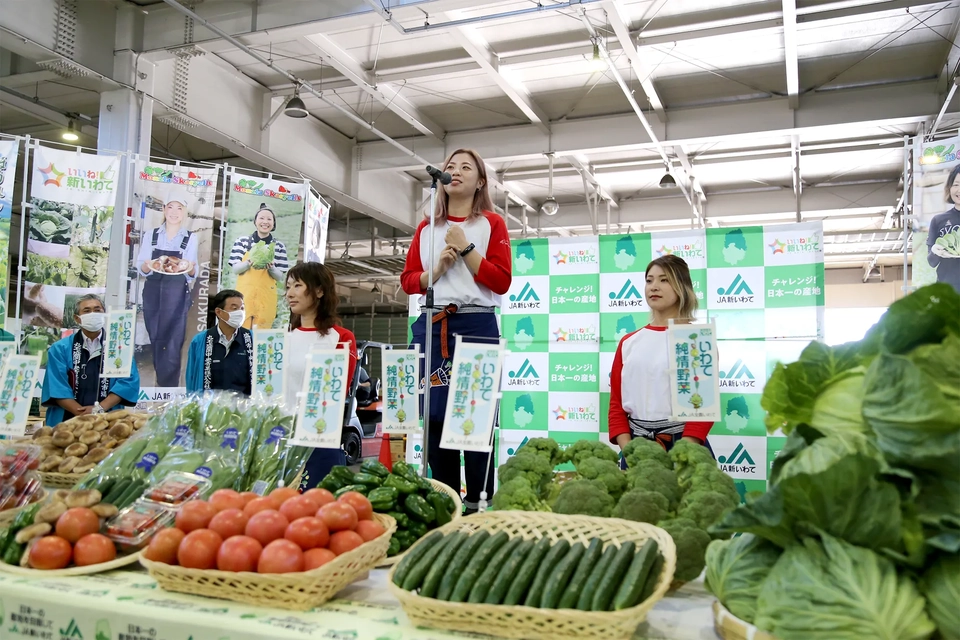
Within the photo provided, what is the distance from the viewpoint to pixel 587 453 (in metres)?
1.90

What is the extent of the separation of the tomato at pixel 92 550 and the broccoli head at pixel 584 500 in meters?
1.01

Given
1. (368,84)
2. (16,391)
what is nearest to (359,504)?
(16,391)

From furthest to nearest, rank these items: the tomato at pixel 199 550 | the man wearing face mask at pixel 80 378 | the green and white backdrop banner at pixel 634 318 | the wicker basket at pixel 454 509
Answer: the green and white backdrop banner at pixel 634 318 < the man wearing face mask at pixel 80 378 < the wicker basket at pixel 454 509 < the tomato at pixel 199 550

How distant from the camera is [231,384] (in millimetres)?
3855

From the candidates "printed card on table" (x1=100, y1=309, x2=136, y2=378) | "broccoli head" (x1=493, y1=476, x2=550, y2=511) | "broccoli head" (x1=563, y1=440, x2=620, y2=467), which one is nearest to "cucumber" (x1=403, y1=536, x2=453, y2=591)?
"broccoli head" (x1=493, y1=476, x2=550, y2=511)

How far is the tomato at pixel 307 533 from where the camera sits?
136cm

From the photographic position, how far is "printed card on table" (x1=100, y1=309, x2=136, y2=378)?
286cm

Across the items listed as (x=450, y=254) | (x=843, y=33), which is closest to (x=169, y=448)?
(x=450, y=254)

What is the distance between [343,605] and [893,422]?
39.2 inches

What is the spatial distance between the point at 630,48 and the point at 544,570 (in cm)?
632

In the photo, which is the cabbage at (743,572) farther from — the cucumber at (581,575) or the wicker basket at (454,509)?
the wicker basket at (454,509)

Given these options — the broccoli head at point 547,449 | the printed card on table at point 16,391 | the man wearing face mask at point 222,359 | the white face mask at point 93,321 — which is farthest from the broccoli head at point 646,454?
the white face mask at point 93,321

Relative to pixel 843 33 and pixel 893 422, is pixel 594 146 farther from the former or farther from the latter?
pixel 893 422

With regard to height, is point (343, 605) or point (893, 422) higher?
point (893, 422)
